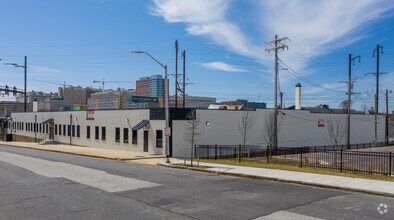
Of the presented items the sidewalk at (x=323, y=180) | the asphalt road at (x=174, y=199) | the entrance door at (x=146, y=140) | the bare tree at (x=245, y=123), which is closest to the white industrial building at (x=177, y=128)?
the entrance door at (x=146, y=140)

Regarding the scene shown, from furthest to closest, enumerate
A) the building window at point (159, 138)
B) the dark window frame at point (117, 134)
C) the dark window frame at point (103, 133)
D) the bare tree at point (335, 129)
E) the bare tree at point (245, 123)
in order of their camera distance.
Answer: the bare tree at point (335, 129) < the dark window frame at point (103, 133) < the dark window frame at point (117, 134) < the bare tree at point (245, 123) < the building window at point (159, 138)

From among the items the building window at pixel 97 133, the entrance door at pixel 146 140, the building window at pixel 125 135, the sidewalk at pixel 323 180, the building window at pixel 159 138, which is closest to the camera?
the sidewalk at pixel 323 180

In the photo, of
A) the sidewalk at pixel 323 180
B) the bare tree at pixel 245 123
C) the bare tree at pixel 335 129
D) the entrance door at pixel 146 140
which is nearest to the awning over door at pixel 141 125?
the entrance door at pixel 146 140

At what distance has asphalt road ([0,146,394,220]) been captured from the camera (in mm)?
8742

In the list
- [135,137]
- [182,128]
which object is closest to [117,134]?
[135,137]

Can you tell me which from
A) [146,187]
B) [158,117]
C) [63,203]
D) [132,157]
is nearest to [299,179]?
[146,187]

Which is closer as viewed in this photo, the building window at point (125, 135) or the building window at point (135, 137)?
the building window at point (135, 137)

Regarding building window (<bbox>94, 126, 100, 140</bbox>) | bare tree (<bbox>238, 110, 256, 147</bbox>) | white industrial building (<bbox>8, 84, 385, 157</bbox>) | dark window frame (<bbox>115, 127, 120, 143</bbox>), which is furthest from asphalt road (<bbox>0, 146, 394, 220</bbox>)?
building window (<bbox>94, 126, 100, 140</bbox>)

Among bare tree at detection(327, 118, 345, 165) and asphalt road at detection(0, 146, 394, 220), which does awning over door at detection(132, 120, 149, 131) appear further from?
bare tree at detection(327, 118, 345, 165)

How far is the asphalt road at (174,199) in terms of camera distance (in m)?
8.74

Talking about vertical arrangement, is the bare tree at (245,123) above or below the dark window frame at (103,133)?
above

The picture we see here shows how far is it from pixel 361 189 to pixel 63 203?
34.9 ft

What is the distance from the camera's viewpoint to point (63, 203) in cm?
999

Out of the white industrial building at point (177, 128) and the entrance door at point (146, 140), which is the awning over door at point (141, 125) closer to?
the white industrial building at point (177, 128)
